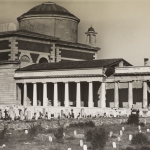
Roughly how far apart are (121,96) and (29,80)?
11.8m

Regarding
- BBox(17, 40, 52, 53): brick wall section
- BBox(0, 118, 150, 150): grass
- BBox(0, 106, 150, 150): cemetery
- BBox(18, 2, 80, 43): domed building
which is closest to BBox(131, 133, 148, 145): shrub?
BBox(0, 106, 150, 150): cemetery

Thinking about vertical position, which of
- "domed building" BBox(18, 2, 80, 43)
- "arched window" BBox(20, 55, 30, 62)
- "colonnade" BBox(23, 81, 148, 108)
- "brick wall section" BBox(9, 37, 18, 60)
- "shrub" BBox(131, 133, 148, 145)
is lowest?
"shrub" BBox(131, 133, 148, 145)

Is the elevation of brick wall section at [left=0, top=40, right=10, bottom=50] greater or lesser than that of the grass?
greater

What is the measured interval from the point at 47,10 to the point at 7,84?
14762mm

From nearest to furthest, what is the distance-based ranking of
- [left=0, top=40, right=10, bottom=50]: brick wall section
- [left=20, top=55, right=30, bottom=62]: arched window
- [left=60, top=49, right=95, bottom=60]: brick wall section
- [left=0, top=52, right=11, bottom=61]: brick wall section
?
[left=0, top=52, right=11, bottom=61]: brick wall section < [left=0, top=40, right=10, bottom=50]: brick wall section < [left=20, top=55, right=30, bottom=62]: arched window < [left=60, top=49, right=95, bottom=60]: brick wall section

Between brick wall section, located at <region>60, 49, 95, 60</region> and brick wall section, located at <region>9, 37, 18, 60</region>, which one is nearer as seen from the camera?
brick wall section, located at <region>9, 37, 18, 60</region>

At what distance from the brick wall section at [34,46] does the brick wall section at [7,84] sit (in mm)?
2857

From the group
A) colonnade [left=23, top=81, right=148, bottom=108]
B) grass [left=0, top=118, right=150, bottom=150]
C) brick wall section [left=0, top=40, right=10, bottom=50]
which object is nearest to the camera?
grass [left=0, top=118, right=150, bottom=150]

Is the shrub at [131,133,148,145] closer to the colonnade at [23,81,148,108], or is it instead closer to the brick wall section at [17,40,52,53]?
the colonnade at [23,81,148,108]

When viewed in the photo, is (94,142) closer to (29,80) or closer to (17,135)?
(17,135)

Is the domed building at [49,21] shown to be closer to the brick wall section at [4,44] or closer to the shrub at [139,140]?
the brick wall section at [4,44]

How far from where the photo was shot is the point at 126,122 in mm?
29812

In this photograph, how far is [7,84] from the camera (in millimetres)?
49250

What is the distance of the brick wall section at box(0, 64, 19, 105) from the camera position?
1924 inches
